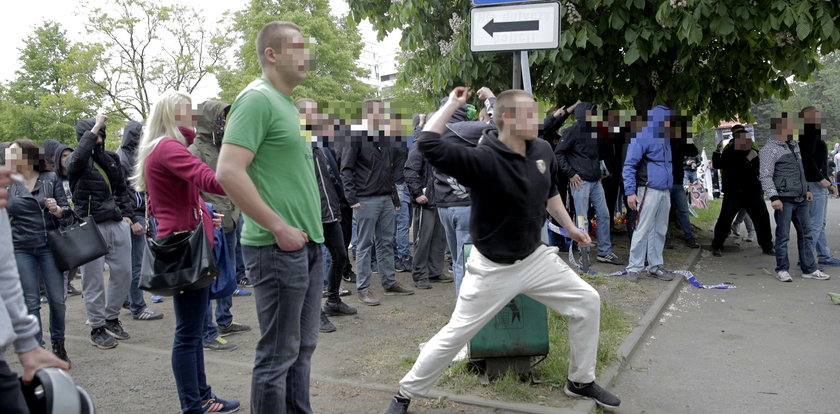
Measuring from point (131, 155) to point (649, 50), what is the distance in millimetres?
6459

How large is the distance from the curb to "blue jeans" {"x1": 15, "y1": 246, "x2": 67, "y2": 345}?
4.25 m

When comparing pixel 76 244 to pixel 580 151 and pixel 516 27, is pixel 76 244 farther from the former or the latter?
pixel 580 151

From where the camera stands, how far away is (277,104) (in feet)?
9.43

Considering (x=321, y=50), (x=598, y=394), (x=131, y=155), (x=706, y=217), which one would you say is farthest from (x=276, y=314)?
(x=321, y=50)

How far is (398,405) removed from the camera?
3.97 m

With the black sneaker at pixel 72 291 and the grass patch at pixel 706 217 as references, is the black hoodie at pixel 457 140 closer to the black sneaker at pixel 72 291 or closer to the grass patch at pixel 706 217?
the black sneaker at pixel 72 291

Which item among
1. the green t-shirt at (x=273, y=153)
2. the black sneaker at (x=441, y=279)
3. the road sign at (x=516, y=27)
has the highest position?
the road sign at (x=516, y=27)

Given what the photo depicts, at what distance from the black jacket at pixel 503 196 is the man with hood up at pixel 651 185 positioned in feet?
14.8

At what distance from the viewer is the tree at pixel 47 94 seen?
1097 inches

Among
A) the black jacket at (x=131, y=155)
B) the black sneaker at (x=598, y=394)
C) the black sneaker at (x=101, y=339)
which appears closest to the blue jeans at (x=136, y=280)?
the black jacket at (x=131, y=155)

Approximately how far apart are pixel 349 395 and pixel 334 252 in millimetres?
2149

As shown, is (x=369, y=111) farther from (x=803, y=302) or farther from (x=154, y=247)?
(x=803, y=302)

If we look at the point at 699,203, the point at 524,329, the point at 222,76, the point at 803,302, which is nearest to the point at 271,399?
the point at 524,329

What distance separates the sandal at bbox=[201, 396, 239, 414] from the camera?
401 cm
